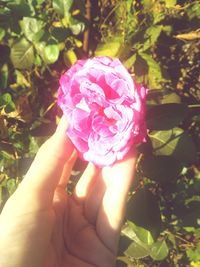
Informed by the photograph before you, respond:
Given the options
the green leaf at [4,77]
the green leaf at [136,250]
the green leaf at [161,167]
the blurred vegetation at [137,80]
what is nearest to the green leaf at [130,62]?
the blurred vegetation at [137,80]

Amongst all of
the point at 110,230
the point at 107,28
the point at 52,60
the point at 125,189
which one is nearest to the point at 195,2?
the point at 107,28

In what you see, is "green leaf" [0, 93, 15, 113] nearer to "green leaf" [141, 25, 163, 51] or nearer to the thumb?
the thumb

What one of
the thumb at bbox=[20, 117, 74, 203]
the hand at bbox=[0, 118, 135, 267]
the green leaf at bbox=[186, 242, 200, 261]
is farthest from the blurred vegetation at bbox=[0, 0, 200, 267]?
the thumb at bbox=[20, 117, 74, 203]

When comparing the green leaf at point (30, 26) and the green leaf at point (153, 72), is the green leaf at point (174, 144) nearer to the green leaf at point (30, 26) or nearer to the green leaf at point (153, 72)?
the green leaf at point (153, 72)

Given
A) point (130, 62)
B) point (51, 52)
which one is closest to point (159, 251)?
point (130, 62)

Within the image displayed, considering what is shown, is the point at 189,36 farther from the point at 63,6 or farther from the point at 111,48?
the point at 63,6
